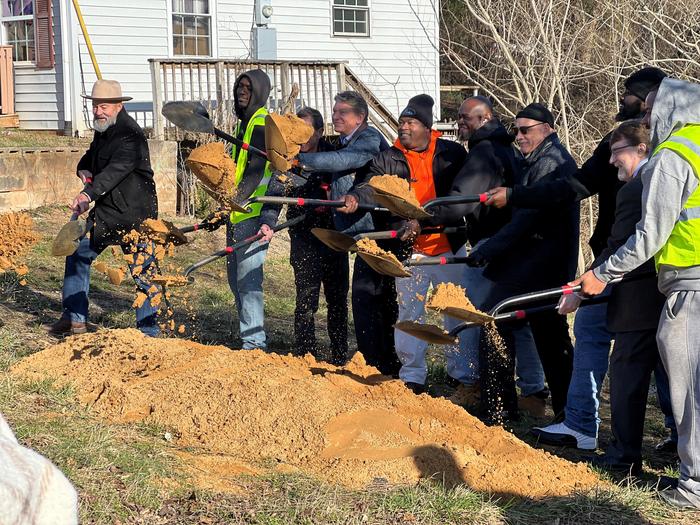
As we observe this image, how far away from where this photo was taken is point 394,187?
6371 millimetres

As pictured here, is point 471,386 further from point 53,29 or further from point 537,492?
point 53,29

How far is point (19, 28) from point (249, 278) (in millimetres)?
12458

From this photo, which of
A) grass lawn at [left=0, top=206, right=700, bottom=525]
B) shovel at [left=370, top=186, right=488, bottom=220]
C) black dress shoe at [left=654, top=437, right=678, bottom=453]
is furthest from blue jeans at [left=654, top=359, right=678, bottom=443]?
shovel at [left=370, top=186, right=488, bottom=220]

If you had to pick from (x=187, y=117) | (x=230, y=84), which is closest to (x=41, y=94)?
(x=230, y=84)

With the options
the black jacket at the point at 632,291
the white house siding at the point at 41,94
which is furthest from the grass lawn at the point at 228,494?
the white house siding at the point at 41,94

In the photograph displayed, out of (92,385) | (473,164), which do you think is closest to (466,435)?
(473,164)

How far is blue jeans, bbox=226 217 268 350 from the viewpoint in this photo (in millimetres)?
7426

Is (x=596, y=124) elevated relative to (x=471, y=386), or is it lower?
elevated

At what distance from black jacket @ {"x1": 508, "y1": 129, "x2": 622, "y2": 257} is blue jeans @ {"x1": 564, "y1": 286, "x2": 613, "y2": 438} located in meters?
0.58

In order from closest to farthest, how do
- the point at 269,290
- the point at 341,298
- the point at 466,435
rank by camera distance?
the point at 466,435 → the point at 341,298 → the point at 269,290

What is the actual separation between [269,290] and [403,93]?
11061mm

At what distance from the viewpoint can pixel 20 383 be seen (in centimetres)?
627

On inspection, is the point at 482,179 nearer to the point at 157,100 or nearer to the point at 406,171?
the point at 406,171

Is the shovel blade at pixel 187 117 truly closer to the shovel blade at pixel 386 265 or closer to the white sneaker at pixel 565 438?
the shovel blade at pixel 386 265
